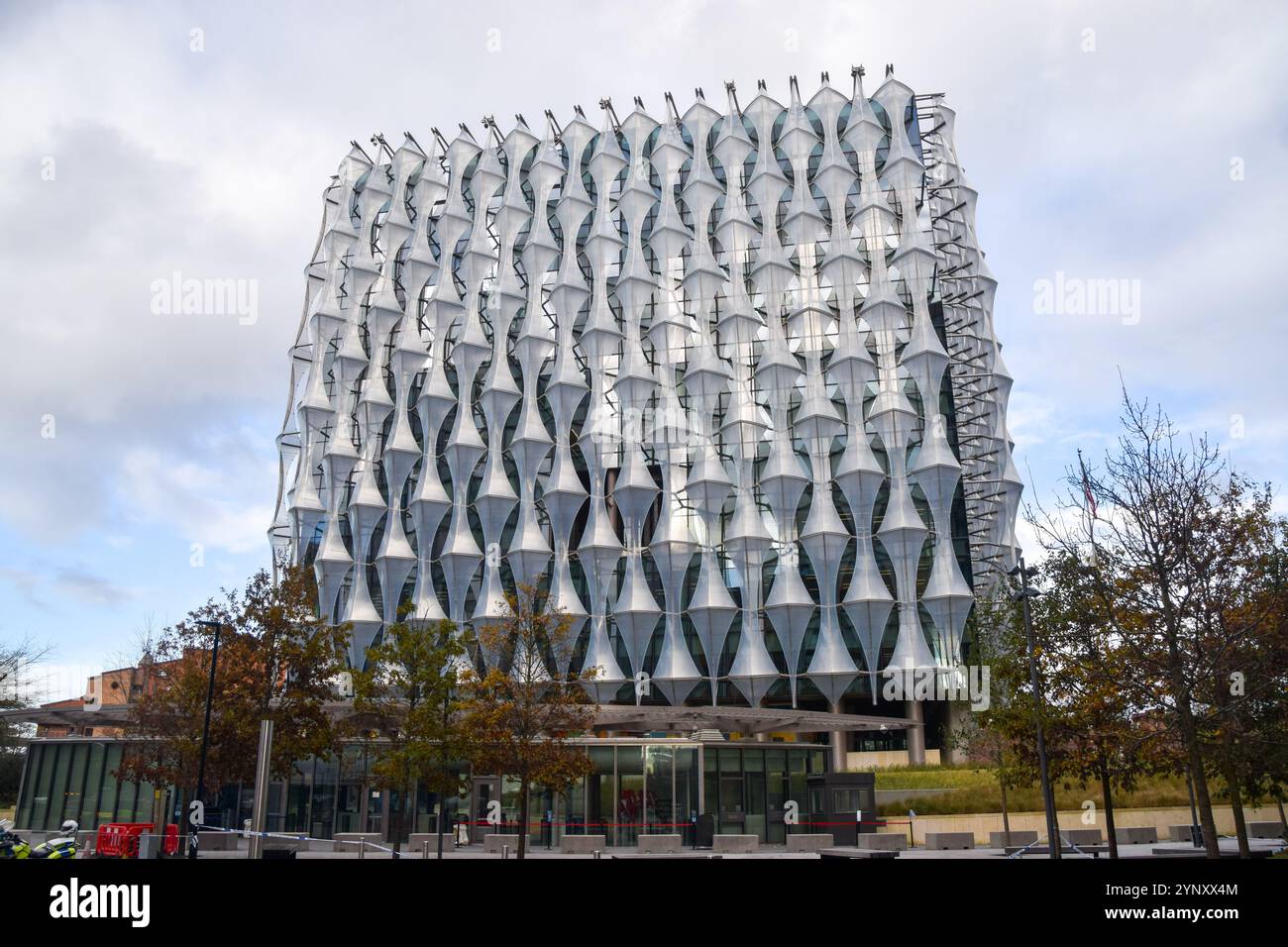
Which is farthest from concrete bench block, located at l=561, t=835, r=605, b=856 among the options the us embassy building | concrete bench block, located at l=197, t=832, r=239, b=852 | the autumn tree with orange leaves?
the us embassy building

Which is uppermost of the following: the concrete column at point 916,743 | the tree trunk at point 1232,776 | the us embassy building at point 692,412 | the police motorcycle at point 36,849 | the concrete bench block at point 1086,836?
the us embassy building at point 692,412

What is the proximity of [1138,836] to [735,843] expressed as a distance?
14666 millimetres

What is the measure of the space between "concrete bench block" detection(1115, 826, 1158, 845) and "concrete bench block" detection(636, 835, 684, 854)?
1608 cm

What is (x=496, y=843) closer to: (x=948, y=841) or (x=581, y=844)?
(x=581, y=844)

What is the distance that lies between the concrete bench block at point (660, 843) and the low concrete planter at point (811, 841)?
4.16 m

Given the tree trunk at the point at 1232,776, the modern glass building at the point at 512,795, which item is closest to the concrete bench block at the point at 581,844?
the modern glass building at the point at 512,795

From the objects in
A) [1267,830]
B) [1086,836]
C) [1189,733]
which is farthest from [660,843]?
[1267,830]

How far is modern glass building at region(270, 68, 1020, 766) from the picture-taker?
6012cm

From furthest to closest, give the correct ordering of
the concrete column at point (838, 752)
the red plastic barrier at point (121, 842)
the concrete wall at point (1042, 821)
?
the concrete column at point (838, 752), the concrete wall at point (1042, 821), the red plastic barrier at point (121, 842)

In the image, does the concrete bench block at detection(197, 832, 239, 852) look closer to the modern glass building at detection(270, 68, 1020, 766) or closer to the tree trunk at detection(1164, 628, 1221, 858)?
the modern glass building at detection(270, 68, 1020, 766)

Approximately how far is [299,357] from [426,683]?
47.6 m

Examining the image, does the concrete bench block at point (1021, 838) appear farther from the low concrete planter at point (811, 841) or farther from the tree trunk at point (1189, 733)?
the tree trunk at point (1189, 733)

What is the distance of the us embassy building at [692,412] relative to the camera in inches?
2365

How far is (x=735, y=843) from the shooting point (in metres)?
33.9
